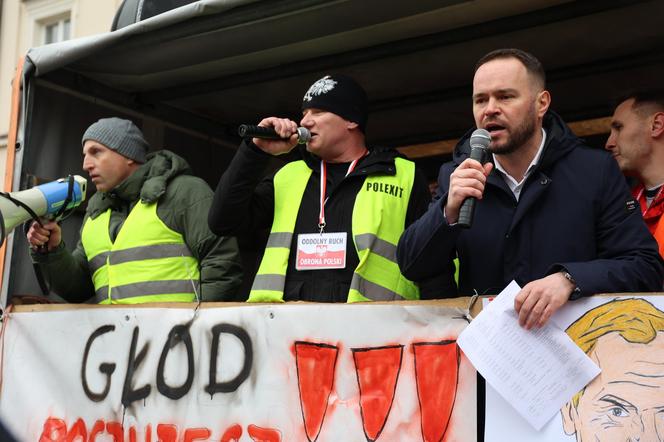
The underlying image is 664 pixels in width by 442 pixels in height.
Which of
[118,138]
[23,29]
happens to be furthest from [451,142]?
[23,29]

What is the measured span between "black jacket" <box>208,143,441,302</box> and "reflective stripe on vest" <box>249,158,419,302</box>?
0.03m

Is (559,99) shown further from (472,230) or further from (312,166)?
(472,230)

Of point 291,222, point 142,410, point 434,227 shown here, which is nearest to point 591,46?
point 291,222

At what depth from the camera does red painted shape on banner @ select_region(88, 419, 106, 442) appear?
12.1 feet

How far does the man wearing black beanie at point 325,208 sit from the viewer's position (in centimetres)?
341

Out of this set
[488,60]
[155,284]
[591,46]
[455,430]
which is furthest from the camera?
[591,46]

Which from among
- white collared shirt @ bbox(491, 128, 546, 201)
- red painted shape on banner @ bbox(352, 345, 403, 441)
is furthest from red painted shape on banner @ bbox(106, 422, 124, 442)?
white collared shirt @ bbox(491, 128, 546, 201)

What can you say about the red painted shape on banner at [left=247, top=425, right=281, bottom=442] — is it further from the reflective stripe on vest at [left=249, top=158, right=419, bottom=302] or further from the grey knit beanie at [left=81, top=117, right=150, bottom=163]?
the grey knit beanie at [left=81, top=117, right=150, bottom=163]

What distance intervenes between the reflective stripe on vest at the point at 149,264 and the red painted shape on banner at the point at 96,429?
1.89 feet

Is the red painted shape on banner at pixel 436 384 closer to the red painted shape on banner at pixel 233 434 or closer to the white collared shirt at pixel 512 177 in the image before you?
the white collared shirt at pixel 512 177

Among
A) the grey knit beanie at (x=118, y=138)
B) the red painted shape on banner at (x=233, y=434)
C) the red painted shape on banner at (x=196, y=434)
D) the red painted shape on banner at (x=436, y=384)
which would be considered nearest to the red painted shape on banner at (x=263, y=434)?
the red painted shape on banner at (x=233, y=434)

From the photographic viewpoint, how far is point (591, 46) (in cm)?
446

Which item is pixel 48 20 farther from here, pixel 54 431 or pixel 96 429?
pixel 96 429

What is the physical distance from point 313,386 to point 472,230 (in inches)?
30.2
